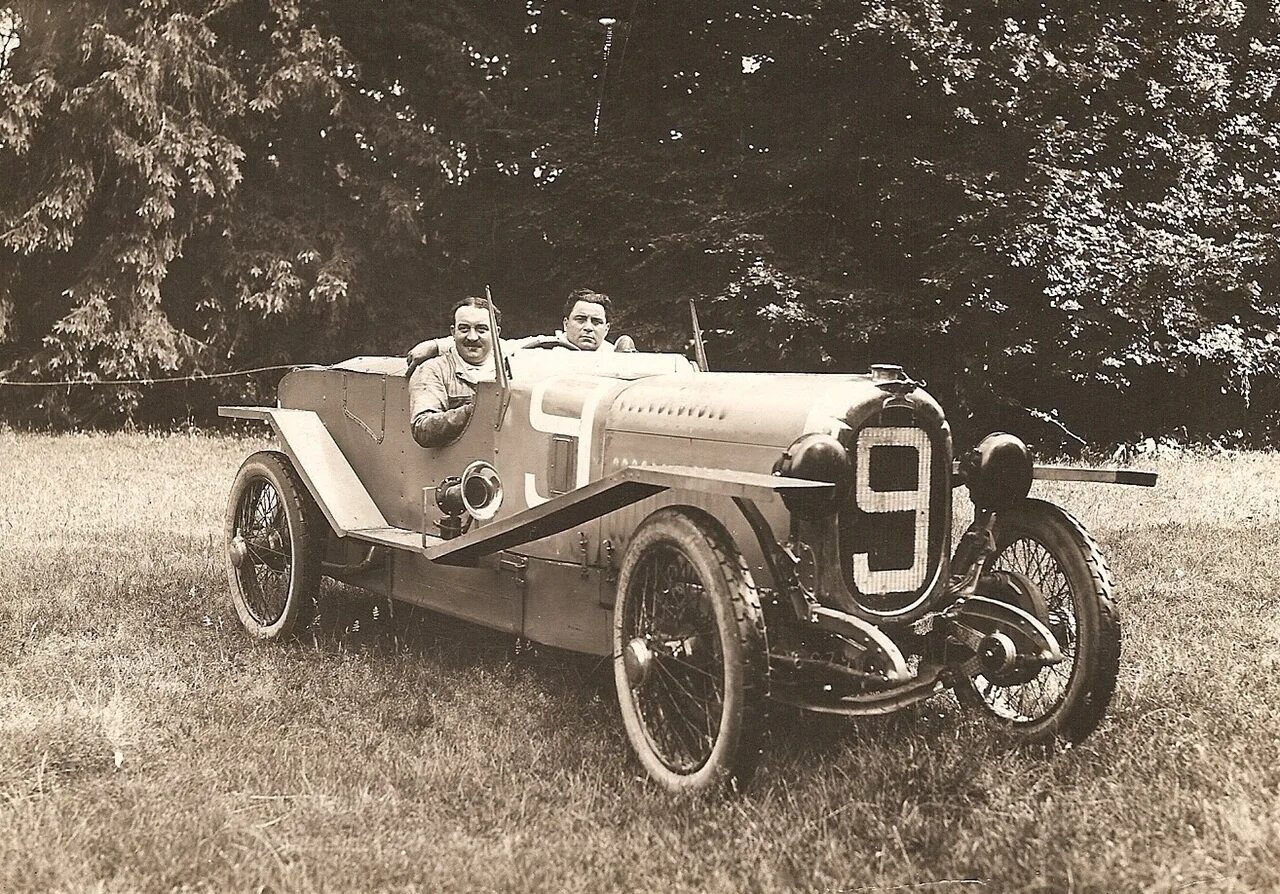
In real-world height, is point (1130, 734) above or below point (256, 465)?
below

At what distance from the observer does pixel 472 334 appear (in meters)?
5.51

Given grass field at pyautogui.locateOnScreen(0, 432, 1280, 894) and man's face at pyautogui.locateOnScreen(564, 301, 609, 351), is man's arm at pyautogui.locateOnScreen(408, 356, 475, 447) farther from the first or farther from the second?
grass field at pyautogui.locateOnScreen(0, 432, 1280, 894)

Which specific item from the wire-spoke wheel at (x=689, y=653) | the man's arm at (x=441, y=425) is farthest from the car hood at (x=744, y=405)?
the man's arm at (x=441, y=425)

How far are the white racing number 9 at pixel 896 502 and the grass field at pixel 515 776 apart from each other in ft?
1.74

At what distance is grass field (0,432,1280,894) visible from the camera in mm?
3184

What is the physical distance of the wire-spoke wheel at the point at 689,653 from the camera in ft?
11.2

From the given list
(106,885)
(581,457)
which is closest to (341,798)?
(106,885)

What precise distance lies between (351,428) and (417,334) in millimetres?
11443

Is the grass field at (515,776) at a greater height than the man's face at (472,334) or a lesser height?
lesser

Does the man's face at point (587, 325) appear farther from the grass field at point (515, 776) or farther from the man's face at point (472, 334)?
the grass field at point (515, 776)

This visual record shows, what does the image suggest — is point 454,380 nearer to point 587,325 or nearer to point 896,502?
point 587,325

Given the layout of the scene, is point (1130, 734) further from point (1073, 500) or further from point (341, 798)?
point (1073, 500)

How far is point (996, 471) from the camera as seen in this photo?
4.07 meters

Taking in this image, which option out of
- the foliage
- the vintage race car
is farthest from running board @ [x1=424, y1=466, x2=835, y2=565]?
the foliage
